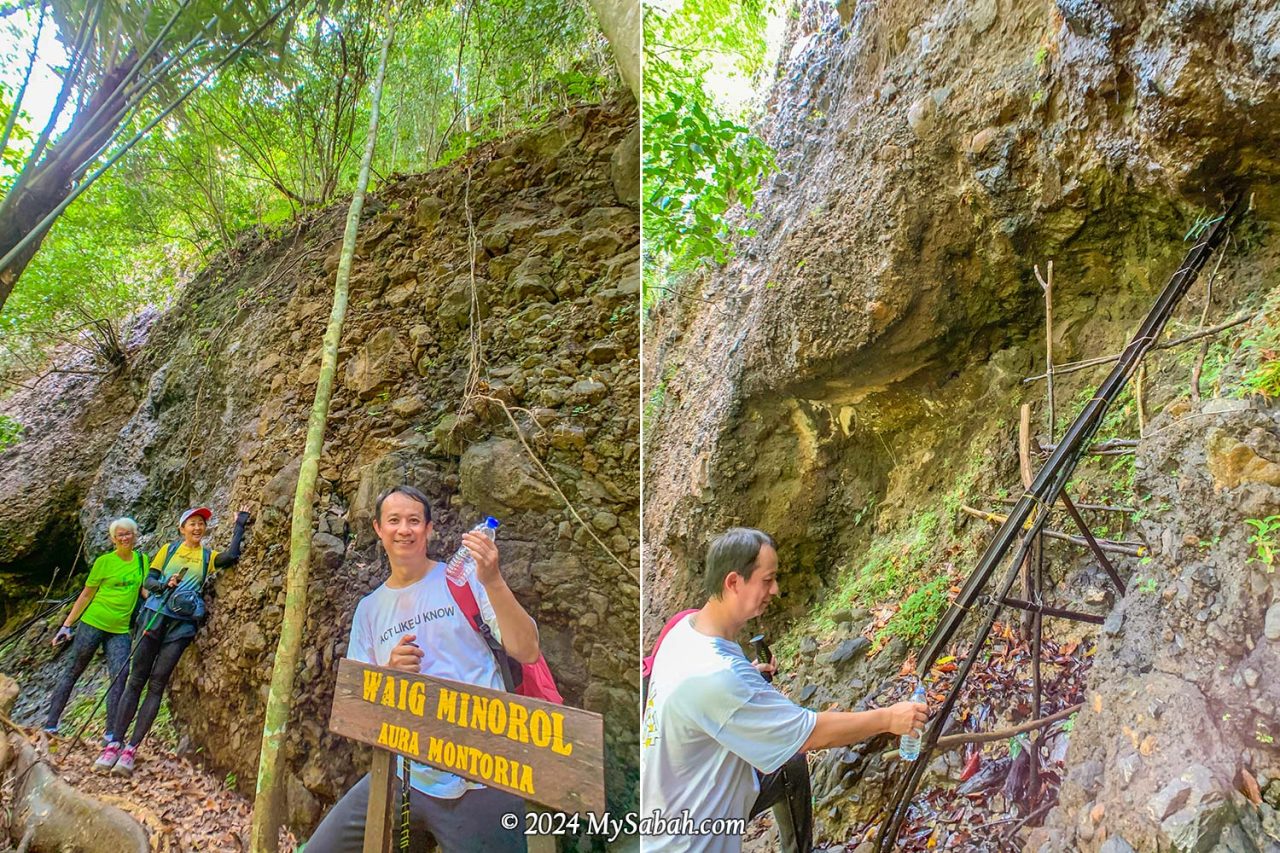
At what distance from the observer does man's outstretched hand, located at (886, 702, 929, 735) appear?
1.29 meters

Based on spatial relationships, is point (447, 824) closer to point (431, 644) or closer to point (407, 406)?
point (431, 644)

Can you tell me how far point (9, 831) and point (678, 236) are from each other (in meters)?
2.32

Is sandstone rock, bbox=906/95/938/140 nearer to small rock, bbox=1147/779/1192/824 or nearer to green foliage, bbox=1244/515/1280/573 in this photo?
green foliage, bbox=1244/515/1280/573

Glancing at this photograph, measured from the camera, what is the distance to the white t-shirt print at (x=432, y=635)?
4.84ft

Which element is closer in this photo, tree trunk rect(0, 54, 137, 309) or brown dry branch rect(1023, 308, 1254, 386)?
brown dry branch rect(1023, 308, 1254, 386)

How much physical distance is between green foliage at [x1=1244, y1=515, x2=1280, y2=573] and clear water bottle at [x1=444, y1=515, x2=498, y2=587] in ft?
4.95

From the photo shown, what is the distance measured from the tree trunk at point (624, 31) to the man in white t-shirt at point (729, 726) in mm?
1484

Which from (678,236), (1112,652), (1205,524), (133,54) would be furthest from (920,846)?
(133,54)

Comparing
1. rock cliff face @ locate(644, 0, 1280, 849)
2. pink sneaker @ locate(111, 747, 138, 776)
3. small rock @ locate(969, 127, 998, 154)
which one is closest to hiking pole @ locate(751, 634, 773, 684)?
rock cliff face @ locate(644, 0, 1280, 849)

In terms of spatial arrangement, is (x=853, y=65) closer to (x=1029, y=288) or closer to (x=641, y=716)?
(x=1029, y=288)

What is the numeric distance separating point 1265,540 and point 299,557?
205cm

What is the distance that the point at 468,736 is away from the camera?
139 centimetres

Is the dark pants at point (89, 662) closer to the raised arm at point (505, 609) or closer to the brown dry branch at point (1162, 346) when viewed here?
the raised arm at point (505, 609)

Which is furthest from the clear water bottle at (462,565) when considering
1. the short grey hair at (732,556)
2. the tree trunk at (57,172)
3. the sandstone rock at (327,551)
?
the tree trunk at (57,172)
